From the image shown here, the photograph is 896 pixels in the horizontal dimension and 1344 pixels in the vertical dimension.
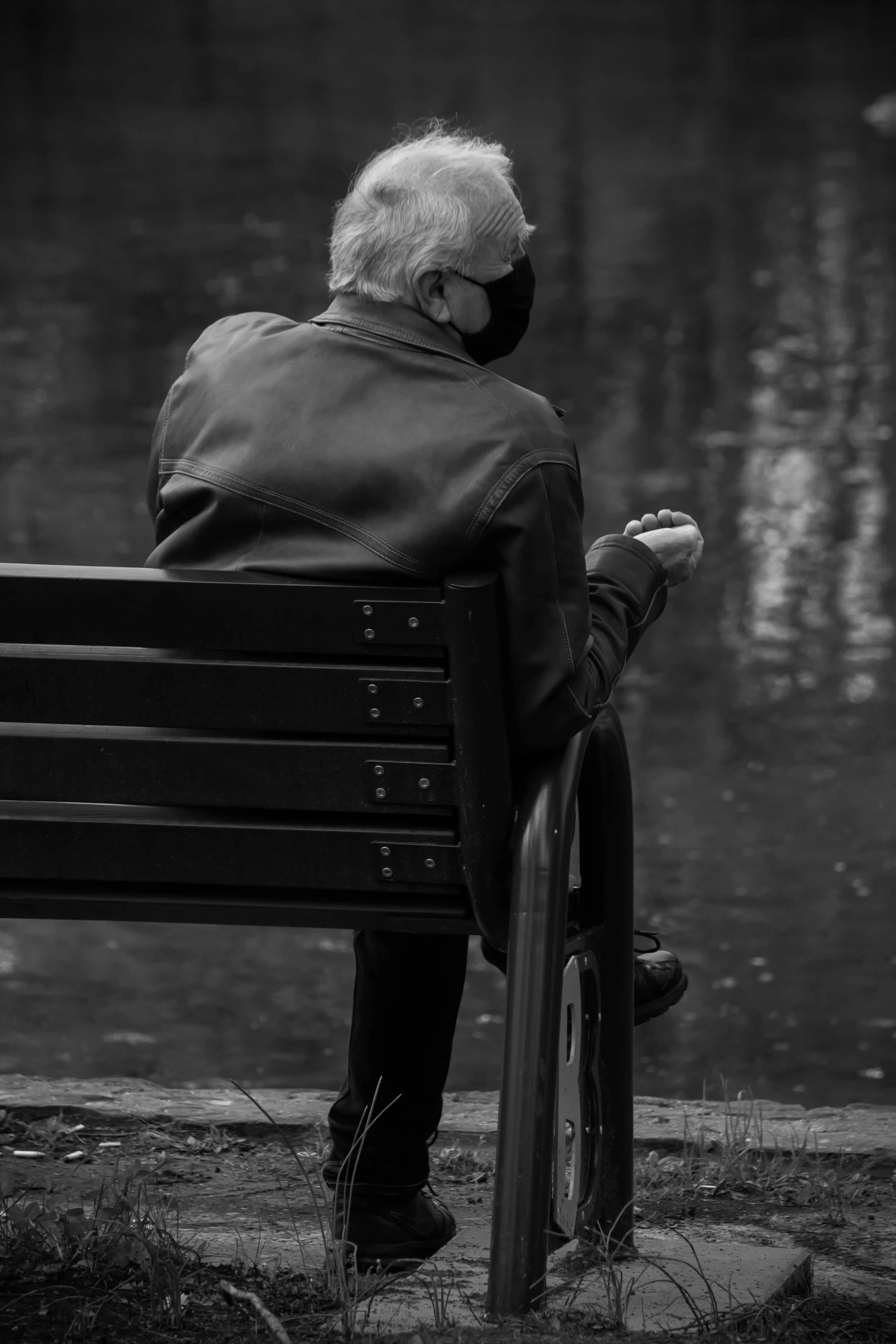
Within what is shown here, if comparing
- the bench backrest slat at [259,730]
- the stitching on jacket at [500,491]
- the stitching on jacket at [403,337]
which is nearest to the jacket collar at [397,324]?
the stitching on jacket at [403,337]

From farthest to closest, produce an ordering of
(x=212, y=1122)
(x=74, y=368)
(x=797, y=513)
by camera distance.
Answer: (x=74, y=368)
(x=797, y=513)
(x=212, y=1122)

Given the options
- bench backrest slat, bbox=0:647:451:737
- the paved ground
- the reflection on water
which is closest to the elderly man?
bench backrest slat, bbox=0:647:451:737

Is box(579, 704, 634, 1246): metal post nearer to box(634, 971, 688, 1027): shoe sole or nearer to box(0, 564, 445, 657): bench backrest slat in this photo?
box(634, 971, 688, 1027): shoe sole

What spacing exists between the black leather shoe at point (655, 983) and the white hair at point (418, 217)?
0.94 metres

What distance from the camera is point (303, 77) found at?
22.7 metres

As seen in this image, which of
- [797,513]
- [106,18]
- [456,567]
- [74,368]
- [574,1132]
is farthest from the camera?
[106,18]

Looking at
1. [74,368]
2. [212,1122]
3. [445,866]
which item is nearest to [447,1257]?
[445,866]

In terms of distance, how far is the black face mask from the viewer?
8.84 feet

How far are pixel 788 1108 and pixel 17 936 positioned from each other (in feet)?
7.44

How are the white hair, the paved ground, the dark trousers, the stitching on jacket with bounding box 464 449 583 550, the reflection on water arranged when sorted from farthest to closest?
the reflection on water, the paved ground, the dark trousers, the white hair, the stitching on jacket with bounding box 464 449 583 550

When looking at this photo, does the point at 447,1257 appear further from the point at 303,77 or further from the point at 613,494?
the point at 303,77

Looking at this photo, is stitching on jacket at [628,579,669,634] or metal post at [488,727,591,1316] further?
stitching on jacket at [628,579,669,634]

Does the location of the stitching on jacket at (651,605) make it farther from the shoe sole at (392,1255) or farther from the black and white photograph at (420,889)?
the shoe sole at (392,1255)

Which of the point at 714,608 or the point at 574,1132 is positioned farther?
the point at 714,608
